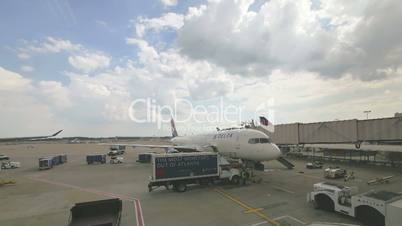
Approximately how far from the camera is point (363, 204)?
14461 millimetres

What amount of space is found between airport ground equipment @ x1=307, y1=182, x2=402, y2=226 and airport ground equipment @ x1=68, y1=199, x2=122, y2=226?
40.6 ft

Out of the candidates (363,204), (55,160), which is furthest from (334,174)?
(55,160)

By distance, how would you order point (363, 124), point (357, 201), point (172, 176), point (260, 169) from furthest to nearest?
point (363, 124)
point (260, 169)
point (172, 176)
point (357, 201)

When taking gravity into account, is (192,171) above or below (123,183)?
above

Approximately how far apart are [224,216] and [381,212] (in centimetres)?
818

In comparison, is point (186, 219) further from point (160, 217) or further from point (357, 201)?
point (357, 201)

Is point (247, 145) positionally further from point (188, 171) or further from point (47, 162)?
point (47, 162)

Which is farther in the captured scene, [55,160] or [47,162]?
[55,160]

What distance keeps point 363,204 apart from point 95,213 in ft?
46.1

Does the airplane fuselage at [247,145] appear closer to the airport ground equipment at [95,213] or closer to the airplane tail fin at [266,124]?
the airport ground equipment at [95,213]

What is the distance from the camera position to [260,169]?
111 feet

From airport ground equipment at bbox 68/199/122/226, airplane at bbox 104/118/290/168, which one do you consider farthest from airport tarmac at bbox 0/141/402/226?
airplane at bbox 104/118/290/168

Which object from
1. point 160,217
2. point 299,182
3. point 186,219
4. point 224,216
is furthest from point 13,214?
point 299,182

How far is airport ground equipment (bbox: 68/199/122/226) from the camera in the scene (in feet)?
42.1
